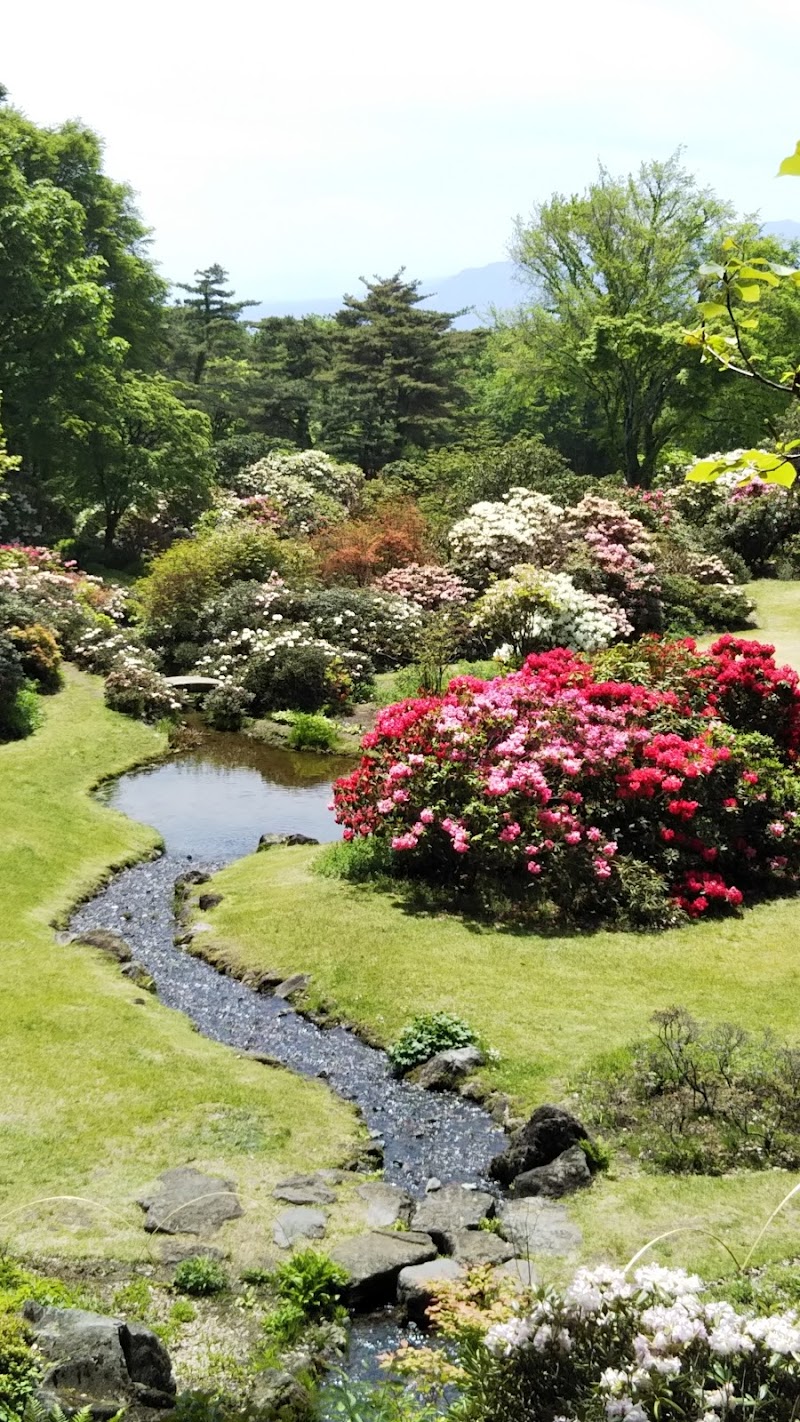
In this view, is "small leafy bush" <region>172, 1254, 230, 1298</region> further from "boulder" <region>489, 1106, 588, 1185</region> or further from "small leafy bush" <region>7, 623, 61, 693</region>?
"small leafy bush" <region>7, 623, 61, 693</region>

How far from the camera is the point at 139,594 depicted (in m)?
26.4

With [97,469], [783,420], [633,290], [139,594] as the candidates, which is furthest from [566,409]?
[139,594]

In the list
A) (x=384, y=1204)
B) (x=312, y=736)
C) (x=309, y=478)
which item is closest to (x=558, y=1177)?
(x=384, y=1204)

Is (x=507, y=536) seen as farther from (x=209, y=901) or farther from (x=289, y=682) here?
(x=209, y=901)

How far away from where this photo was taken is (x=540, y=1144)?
726 cm

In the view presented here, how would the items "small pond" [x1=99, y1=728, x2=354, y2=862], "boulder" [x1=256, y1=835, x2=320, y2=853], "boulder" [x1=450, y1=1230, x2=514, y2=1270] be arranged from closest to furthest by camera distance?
"boulder" [x1=450, y1=1230, x2=514, y2=1270] → "boulder" [x1=256, y1=835, x2=320, y2=853] → "small pond" [x1=99, y1=728, x2=354, y2=862]

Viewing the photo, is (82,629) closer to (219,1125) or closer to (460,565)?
(460,565)

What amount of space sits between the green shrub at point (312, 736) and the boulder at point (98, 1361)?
1505cm

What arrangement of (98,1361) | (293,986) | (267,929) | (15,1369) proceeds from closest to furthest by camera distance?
(15,1369), (98,1361), (293,986), (267,929)

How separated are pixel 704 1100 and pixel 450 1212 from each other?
2.04m

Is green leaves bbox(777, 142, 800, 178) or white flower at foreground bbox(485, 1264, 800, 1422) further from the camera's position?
white flower at foreground bbox(485, 1264, 800, 1422)

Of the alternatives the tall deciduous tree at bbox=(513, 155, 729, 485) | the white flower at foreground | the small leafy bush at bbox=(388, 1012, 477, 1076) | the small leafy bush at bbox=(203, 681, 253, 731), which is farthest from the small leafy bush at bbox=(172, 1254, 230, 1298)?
the tall deciduous tree at bbox=(513, 155, 729, 485)

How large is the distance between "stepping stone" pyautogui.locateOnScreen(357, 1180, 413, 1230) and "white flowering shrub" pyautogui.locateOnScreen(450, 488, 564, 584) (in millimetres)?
17994

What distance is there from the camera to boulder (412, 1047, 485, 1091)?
28.2 ft
